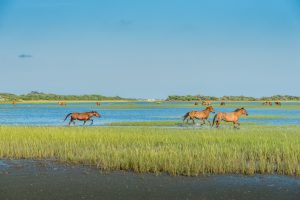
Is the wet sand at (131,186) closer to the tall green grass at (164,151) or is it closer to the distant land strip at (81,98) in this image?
the tall green grass at (164,151)

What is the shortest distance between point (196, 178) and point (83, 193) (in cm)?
288

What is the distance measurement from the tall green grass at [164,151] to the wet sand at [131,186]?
523mm

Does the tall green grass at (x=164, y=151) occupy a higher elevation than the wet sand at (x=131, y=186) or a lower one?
higher

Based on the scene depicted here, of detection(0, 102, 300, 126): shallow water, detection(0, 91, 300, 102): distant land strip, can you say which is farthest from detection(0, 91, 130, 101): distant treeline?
detection(0, 102, 300, 126): shallow water

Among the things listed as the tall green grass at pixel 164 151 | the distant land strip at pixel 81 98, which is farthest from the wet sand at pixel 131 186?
the distant land strip at pixel 81 98

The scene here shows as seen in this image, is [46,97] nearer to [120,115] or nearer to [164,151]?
[120,115]

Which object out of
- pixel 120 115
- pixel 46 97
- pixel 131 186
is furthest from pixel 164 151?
pixel 46 97

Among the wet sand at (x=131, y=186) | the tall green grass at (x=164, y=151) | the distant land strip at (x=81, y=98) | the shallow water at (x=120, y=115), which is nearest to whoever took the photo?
the wet sand at (x=131, y=186)

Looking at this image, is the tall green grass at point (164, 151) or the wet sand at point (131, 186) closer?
the wet sand at point (131, 186)

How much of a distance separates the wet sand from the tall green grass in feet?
1.72

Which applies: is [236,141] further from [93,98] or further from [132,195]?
[93,98]

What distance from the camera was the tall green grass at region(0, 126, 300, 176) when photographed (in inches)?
476

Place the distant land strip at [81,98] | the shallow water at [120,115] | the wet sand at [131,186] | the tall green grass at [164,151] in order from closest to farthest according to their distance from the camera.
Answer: the wet sand at [131,186] < the tall green grass at [164,151] < the shallow water at [120,115] < the distant land strip at [81,98]

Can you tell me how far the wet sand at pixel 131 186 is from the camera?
9726 mm
